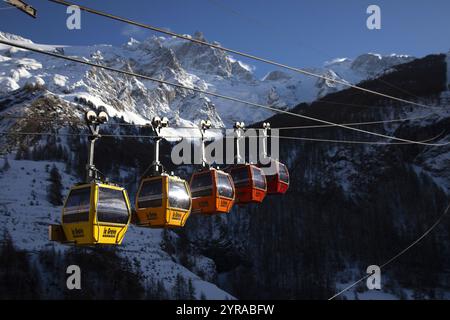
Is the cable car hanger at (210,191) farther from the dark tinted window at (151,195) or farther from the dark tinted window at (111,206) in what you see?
the dark tinted window at (111,206)

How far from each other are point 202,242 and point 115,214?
11895 centimetres

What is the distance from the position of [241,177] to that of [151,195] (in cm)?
517

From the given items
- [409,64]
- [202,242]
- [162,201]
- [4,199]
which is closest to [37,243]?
[4,199]

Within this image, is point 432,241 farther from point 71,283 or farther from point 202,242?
point 71,283

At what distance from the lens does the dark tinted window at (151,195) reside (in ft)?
41.4

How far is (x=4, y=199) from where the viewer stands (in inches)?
3359

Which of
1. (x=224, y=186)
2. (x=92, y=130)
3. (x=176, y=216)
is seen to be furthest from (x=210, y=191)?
(x=92, y=130)

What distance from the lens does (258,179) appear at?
17.4m

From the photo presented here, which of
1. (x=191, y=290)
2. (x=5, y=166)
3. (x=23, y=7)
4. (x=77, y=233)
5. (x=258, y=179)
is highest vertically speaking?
(x=5, y=166)

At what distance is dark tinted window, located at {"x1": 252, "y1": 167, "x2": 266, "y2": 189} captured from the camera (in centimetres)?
1717

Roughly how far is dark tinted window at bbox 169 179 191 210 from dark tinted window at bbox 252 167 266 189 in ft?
14.6

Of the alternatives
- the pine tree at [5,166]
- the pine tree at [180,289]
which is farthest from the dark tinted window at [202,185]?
the pine tree at [5,166]

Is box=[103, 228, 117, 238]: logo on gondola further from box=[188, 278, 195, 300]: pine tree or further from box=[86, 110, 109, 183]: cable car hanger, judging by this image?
box=[188, 278, 195, 300]: pine tree

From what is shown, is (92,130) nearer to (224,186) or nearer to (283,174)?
(224,186)
